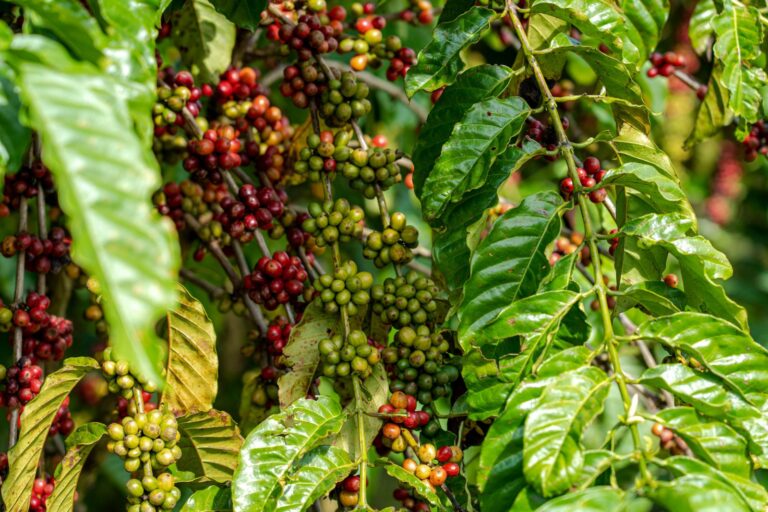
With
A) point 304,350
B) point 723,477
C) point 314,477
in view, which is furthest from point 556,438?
point 304,350

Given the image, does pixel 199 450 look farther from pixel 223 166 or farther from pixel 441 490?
pixel 223 166

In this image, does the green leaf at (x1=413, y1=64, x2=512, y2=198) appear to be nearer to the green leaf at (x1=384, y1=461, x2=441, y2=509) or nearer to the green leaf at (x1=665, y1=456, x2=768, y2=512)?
the green leaf at (x1=384, y1=461, x2=441, y2=509)

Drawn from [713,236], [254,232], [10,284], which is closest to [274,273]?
[254,232]

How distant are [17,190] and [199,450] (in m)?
0.67

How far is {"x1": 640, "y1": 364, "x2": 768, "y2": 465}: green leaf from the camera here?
3.43 ft

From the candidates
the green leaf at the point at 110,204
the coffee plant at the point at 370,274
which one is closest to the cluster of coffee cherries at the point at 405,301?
the coffee plant at the point at 370,274

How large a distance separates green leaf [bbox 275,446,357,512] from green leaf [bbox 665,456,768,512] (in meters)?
0.51

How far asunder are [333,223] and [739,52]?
886mm

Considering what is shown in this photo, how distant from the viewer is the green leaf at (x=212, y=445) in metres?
1.48

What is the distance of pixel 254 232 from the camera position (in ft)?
5.71

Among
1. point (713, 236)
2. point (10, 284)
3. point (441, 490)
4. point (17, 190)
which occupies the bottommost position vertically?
point (713, 236)

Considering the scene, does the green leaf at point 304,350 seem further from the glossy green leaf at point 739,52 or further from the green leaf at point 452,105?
the glossy green leaf at point 739,52

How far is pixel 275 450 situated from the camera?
125 cm

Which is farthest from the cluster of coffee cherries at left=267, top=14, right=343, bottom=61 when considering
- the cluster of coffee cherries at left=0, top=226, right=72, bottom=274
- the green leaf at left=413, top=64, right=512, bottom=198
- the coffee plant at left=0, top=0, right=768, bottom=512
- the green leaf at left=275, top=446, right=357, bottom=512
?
the green leaf at left=275, top=446, right=357, bottom=512
